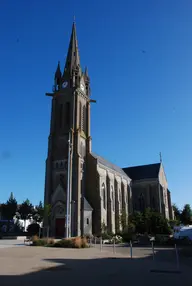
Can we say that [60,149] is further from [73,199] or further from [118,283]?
[118,283]

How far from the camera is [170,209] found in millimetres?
65750

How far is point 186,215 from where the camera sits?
265 ft

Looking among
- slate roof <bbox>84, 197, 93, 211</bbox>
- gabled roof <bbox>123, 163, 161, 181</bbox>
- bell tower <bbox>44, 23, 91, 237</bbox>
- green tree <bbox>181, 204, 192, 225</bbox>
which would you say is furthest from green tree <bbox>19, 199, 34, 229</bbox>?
green tree <bbox>181, 204, 192, 225</bbox>

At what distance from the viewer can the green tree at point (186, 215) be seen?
7831 centimetres

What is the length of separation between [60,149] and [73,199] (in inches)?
408

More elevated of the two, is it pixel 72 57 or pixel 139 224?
pixel 72 57

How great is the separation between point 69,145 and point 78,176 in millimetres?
8282

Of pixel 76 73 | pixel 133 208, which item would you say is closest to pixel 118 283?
pixel 76 73

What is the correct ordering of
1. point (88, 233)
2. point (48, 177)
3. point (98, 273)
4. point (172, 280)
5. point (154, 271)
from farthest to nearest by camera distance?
point (48, 177) → point (88, 233) → point (154, 271) → point (98, 273) → point (172, 280)

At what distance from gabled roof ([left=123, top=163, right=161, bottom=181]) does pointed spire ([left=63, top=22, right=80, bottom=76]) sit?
3147cm

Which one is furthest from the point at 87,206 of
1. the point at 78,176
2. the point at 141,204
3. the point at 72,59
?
the point at 72,59

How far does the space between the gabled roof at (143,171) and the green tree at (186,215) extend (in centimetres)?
2422

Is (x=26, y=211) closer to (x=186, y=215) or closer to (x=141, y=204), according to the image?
(x=141, y=204)

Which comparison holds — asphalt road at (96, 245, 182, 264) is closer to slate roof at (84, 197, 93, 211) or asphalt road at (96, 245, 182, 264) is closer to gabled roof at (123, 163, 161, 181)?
slate roof at (84, 197, 93, 211)
